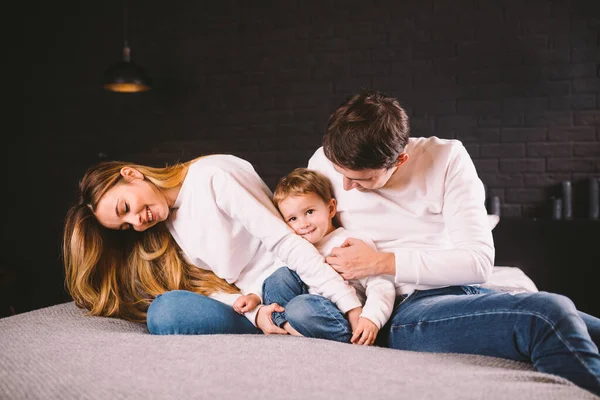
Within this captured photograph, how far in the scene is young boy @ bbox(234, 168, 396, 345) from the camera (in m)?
1.37

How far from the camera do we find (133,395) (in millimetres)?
939

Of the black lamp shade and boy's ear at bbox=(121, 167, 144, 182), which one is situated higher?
the black lamp shade

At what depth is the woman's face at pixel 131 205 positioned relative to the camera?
163 centimetres

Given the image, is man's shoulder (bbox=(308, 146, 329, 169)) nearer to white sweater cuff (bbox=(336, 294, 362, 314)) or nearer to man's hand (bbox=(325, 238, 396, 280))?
man's hand (bbox=(325, 238, 396, 280))

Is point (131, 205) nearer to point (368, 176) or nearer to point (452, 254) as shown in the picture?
point (368, 176)

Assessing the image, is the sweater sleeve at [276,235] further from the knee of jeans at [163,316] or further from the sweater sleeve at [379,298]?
the knee of jeans at [163,316]

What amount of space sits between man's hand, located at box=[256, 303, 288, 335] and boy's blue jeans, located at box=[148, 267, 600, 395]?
0.7 inches

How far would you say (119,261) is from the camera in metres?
1.87

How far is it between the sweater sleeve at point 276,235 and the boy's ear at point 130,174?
0.87 ft

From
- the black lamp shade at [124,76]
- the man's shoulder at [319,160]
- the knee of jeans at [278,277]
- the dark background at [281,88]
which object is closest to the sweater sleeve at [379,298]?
the knee of jeans at [278,277]

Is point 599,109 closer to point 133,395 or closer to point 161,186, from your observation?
point 161,186

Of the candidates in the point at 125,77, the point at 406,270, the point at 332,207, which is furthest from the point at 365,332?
the point at 125,77

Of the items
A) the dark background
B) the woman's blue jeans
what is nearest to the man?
the woman's blue jeans

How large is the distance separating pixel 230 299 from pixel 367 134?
73 centimetres
